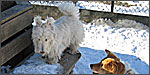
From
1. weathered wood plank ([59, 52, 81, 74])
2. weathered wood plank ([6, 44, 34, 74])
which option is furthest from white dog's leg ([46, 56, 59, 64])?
weathered wood plank ([6, 44, 34, 74])

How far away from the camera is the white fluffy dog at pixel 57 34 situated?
2434 mm

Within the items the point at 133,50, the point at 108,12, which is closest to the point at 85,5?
the point at 108,12

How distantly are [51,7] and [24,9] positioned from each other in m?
3.48

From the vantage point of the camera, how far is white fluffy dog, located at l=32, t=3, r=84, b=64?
243 cm

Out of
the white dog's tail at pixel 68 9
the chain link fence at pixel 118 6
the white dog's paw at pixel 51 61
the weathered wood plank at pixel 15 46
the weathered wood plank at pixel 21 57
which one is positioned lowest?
the white dog's paw at pixel 51 61

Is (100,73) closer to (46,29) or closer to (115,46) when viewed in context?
(46,29)

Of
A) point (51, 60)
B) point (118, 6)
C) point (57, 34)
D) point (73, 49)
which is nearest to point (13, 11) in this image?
point (57, 34)

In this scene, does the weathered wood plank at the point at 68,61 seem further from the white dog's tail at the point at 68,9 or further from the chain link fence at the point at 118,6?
the chain link fence at the point at 118,6

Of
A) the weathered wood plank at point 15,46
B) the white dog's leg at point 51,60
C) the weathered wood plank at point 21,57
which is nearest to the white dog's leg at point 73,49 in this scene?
the white dog's leg at point 51,60

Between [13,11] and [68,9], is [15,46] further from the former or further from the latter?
[68,9]

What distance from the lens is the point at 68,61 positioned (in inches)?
112

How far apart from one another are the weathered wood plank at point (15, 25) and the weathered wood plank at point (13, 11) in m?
0.04

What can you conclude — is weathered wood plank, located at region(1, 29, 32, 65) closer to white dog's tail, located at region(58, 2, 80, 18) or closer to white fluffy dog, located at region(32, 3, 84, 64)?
white fluffy dog, located at region(32, 3, 84, 64)

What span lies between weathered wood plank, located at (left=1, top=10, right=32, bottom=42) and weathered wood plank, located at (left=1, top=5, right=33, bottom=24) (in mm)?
39
